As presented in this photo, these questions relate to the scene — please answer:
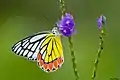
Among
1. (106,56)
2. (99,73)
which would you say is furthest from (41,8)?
(99,73)

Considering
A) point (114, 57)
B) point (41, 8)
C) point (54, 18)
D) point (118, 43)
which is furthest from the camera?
point (41, 8)

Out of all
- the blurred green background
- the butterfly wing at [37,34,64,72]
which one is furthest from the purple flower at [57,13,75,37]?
the blurred green background

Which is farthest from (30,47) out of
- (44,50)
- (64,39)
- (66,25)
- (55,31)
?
(64,39)

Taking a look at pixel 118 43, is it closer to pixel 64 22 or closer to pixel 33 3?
pixel 33 3

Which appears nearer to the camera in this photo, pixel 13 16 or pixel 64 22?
pixel 64 22

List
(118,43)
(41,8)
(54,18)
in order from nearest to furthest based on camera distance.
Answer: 1. (118,43)
2. (54,18)
3. (41,8)

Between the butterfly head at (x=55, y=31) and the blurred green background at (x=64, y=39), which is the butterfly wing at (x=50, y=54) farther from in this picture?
the blurred green background at (x=64, y=39)
